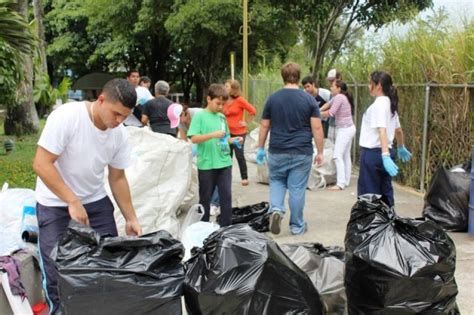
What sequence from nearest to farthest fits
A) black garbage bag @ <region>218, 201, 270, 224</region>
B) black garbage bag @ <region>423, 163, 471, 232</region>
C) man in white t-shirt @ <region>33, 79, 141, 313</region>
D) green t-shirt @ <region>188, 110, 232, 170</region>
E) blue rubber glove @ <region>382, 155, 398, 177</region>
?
man in white t-shirt @ <region>33, 79, 141, 313</region> → blue rubber glove @ <region>382, 155, 398, 177</region> → green t-shirt @ <region>188, 110, 232, 170</region> → black garbage bag @ <region>423, 163, 471, 232</region> → black garbage bag @ <region>218, 201, 270, 224</region>

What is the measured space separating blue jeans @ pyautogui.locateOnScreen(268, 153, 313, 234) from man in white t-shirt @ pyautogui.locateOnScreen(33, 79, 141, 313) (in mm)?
2402

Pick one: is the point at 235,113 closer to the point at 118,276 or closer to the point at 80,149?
the point at 80,149

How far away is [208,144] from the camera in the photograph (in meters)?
5.30

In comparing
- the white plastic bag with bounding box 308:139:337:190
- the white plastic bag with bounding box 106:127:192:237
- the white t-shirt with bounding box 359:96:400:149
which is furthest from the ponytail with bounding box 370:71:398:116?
the white plastic bag with bounding box 308:139:337:190

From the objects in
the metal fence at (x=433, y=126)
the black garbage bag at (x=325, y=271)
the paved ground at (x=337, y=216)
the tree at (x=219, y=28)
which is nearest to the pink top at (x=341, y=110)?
the metal fence at (x=433, y=126)

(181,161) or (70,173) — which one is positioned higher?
(70,173)

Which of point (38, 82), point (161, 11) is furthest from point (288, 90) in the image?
point (161, 11)

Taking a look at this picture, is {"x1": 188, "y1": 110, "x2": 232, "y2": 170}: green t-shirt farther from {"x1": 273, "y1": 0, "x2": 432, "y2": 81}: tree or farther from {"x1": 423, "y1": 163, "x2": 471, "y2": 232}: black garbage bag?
{"x1": 273, "y1": 0, "x2": 432, "y2": 81}: tree

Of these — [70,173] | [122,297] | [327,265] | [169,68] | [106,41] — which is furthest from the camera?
[169,68]

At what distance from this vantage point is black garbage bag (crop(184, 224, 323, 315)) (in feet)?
8.70

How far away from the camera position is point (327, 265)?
3.54m

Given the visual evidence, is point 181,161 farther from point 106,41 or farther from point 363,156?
point 106,41

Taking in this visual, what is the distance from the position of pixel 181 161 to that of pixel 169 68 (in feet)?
77.1

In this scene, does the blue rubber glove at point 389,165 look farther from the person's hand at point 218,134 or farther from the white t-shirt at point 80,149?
the white t-shirt at point 80,149
